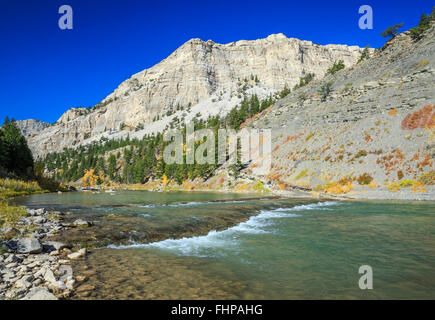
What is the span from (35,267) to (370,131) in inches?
2441

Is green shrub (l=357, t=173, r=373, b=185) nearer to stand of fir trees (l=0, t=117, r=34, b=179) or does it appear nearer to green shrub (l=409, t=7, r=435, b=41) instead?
green shrub (l=409, t=7, r=435, b=41)

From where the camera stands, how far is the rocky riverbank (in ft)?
21.5

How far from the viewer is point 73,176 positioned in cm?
15588

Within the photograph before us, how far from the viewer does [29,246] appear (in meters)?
9.66

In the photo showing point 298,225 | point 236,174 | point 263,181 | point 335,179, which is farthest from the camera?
point 236,174

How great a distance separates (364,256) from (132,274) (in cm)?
1026

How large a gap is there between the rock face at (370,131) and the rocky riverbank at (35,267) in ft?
145

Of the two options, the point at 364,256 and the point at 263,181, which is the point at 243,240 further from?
the point at 263,181

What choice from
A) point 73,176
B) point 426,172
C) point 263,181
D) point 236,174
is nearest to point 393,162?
point 426,172

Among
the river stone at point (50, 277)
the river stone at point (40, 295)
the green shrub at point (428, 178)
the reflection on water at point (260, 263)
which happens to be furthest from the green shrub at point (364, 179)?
the river stone at point (40, 295)

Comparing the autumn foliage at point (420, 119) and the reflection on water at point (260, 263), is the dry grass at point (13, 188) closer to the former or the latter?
the reflection on water at point (260, 263)

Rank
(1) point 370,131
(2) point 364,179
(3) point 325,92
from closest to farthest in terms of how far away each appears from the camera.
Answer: (2) point 364,179 < (1) point 370,131 < (3) point 325,92

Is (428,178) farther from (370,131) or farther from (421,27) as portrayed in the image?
(421,27)

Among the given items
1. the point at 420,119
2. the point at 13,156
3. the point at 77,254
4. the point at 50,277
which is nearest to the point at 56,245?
the point at 77,254
